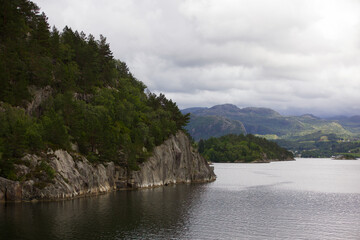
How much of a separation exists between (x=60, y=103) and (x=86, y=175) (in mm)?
24927

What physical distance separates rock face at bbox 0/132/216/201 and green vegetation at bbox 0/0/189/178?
2.60 meters

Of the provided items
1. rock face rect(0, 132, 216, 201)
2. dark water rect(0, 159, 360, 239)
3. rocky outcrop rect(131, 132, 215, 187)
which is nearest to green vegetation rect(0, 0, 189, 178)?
rock face rect(0, 132, 216, 201)

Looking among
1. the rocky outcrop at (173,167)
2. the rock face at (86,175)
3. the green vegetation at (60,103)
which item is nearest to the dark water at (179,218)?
the rock face at (86,175)

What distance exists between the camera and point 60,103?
109 metres

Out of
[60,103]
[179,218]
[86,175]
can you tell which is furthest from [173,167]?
[179,218]

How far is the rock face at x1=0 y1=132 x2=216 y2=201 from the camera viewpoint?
275 ft

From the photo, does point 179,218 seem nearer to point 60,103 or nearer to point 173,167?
point 60,103

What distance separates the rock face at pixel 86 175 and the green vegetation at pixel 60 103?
8.53 feet

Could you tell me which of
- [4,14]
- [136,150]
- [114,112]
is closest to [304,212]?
[136,150]

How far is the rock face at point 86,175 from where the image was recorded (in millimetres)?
83938

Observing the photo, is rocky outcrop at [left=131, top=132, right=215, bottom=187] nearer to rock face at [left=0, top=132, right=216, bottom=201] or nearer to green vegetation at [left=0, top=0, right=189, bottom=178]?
rock face at [left=0, top=132, right=216, bottom=201]

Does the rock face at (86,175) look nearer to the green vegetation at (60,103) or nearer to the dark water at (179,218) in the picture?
the green vegetation at (60,103)

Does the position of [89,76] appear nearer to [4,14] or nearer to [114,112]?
[114,112]

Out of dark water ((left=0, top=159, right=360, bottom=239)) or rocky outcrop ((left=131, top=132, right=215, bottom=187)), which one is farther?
rocky outcrop ((left=131, top=132, right=215, bottom=187))
